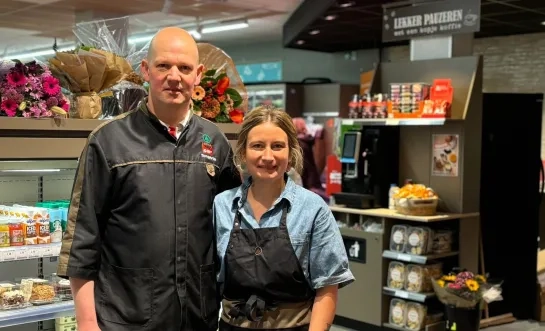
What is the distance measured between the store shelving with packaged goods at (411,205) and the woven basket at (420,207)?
0.07 feet

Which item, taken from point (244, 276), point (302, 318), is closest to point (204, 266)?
point (244, 276)

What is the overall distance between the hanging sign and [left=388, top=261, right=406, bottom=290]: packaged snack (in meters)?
2.15

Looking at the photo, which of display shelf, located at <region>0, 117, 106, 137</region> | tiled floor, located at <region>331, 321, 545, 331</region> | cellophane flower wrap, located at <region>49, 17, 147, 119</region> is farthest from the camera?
tiled floor, located at <region>331, 321, 545, 331</region>

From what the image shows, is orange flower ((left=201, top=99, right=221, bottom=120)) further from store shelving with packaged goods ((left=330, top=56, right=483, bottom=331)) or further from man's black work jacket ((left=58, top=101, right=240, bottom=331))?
store shelving with packaged goods ((left=330, top=56, right=483, bottom=331))

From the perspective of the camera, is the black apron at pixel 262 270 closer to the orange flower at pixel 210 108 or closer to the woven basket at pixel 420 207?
the orange flower at pixel 210 108

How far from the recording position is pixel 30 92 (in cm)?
268

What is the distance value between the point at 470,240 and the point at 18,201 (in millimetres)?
4188

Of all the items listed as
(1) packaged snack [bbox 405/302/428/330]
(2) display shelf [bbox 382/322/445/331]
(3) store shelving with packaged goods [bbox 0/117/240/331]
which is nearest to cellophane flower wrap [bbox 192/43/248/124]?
(3) store shelving with packaged goods [bbox 0/117/240/331]

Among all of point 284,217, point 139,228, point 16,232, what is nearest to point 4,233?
point 16,232

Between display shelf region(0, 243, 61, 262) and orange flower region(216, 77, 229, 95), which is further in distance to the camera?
orange flower region(216, 77, 229, 95)

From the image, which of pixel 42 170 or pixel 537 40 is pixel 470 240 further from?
pixel 537 40

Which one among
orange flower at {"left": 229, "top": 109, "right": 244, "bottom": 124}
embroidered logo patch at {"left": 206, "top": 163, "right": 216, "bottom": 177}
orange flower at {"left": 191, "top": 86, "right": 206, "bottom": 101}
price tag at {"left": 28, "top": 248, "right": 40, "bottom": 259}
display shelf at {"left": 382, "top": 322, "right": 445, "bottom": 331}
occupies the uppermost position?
orange flower at {"left": 191, "top": 86, "right": 206, "bottom": 101}

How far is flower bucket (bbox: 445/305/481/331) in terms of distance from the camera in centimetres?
539

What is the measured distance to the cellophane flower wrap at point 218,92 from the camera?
10.8 ft
